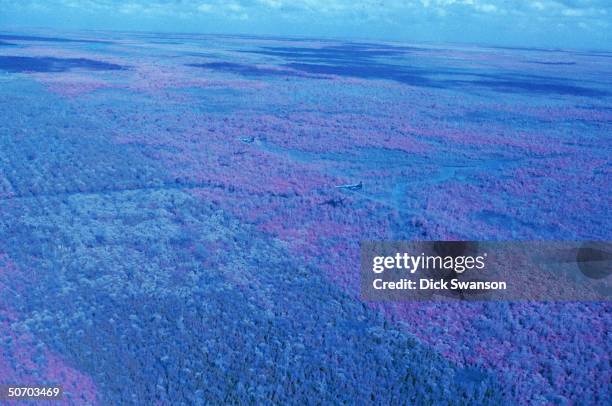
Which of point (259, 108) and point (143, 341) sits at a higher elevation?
point (259, 108)

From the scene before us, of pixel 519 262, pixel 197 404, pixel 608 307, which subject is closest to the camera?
pixel 197 404

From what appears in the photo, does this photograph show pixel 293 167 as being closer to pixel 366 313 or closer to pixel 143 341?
pixel 366 313

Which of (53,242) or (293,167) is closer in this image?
(53,242)

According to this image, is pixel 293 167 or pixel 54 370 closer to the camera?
pixel 54 370

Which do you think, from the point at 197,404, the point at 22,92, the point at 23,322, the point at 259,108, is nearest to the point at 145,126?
the point at 259,108

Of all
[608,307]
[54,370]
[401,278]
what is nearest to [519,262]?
[608,307]

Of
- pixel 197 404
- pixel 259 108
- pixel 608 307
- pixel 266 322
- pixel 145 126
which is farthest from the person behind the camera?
pixel 259 108

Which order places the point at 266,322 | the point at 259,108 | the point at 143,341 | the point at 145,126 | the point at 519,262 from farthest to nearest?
the point at 259,108 < the point at 145,126 < the point at 519,262 < the point at 266,322 < the point at 143,341

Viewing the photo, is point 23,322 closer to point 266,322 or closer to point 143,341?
point 143,341

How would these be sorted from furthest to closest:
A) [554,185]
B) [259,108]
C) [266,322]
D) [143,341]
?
[259,108], [554,185], [266,322], [143,341]
